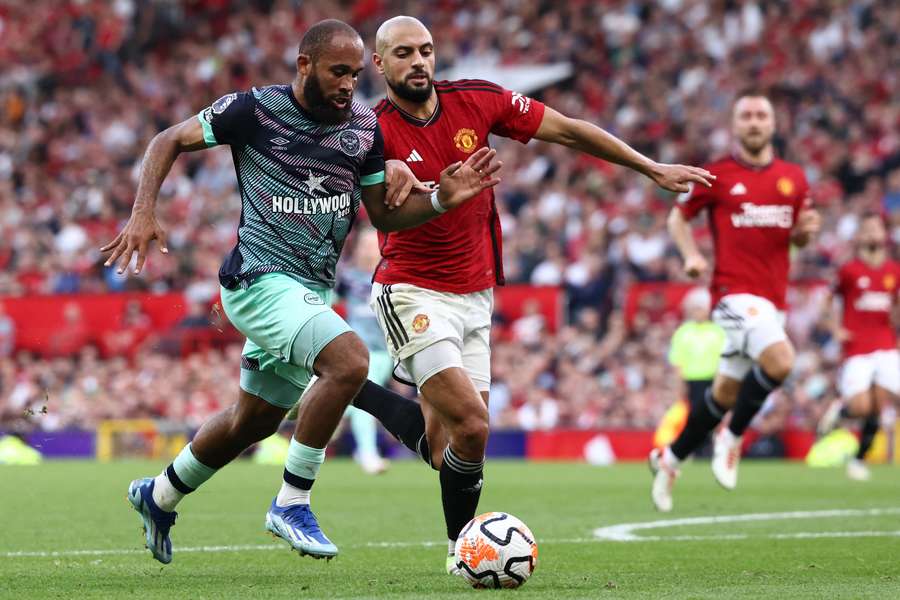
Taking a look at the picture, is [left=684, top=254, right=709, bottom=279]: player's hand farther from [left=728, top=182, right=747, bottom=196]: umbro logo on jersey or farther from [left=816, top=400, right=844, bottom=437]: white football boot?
[left=816, top=400, right=844, bottom=437]: white football boot

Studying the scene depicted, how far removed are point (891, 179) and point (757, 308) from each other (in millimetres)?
11486

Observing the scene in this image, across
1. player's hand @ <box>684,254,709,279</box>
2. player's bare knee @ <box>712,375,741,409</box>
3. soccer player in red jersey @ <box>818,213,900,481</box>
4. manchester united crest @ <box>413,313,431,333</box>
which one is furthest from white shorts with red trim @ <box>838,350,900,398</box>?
manchester united crest @ <box>413,313,431,333</box>

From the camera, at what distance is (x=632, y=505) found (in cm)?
1126

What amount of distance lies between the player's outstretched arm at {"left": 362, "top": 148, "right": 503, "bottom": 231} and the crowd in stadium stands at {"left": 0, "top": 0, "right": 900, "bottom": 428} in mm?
11569

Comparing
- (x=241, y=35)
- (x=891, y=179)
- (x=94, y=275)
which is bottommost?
(x=94, y=275)

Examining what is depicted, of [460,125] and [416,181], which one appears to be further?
[460,125]

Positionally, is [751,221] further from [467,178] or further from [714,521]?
[467,178]

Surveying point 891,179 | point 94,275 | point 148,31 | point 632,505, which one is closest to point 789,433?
point 891,179

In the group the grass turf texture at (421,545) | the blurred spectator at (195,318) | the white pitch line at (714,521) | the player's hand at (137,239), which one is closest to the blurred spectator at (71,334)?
the blurred spectator at (195,318)

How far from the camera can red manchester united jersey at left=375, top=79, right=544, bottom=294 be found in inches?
286

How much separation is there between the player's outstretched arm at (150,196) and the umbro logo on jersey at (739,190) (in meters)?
5.57

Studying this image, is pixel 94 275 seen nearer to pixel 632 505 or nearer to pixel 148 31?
pixel 148 31

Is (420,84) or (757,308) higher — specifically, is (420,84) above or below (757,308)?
above

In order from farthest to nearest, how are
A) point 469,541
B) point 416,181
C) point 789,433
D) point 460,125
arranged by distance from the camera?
1. point 789,433
2. point 460,125
3. point 416,181
4. point 469,541
